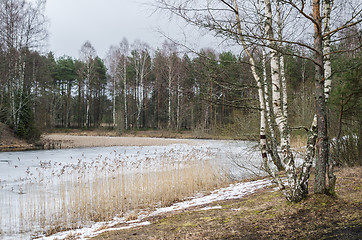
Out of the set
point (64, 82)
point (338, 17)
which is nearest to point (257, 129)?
point (338, 17)

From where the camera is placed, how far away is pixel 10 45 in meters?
16.7

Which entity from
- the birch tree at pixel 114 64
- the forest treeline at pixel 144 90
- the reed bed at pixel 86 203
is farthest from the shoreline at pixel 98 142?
the reed bed at pixel 86 203

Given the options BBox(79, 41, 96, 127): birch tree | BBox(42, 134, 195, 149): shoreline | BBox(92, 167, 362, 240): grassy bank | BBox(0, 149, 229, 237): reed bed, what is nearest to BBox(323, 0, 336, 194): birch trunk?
BBox(92, 167, 362, 240): grassy bank

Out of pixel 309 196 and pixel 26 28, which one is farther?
pixel 26 28

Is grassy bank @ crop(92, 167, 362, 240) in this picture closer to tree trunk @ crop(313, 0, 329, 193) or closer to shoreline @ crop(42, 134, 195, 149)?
tree trunk @ crop(313, 0, 329, 193)

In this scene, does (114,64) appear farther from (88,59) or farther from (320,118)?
(320,118)

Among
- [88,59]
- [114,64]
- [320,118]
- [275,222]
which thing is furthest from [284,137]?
[88,59]

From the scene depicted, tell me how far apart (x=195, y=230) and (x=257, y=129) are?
5296 mm

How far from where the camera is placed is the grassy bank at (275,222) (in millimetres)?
2689

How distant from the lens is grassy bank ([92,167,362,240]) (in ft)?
8.82

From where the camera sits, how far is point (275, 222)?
3.04m

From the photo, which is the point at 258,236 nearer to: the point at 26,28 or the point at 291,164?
the point at 291,164

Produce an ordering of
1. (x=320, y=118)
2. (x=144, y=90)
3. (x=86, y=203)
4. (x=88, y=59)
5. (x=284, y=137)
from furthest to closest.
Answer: (x=144, y=90), (x=88, y=59), (x=86, y=203), (x=284, y=137), (x=320, y=118)

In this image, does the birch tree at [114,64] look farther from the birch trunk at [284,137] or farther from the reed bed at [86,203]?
the birch trunk at [284,137]
